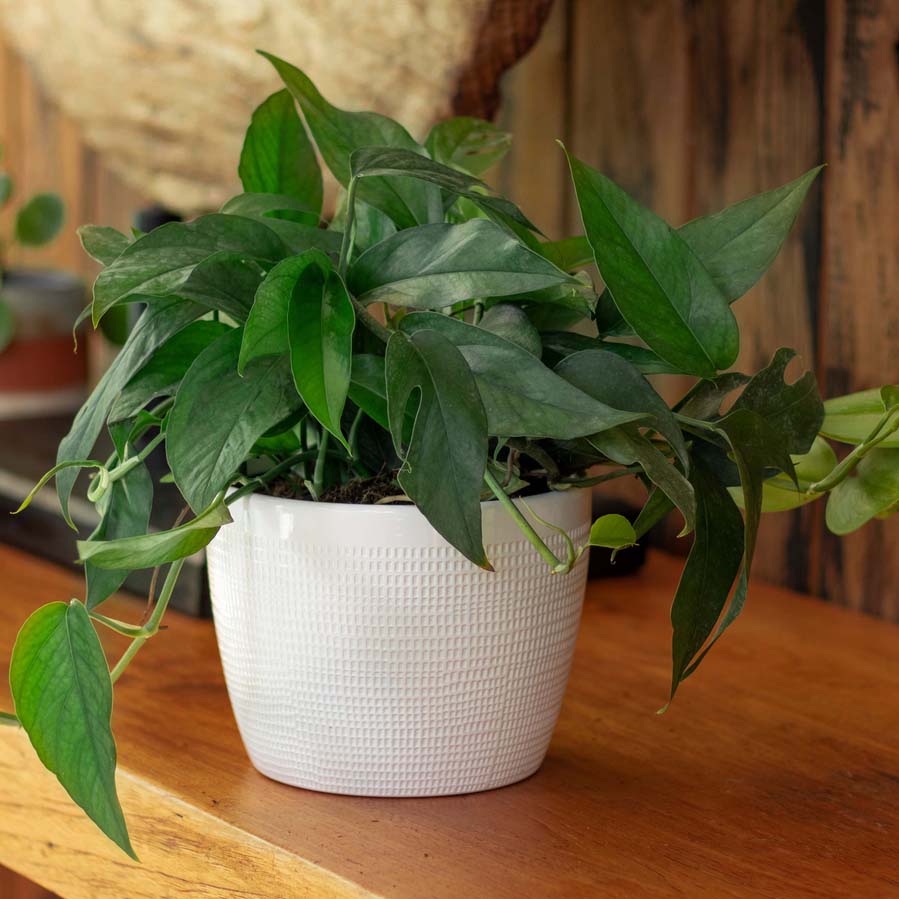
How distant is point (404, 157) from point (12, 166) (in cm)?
140

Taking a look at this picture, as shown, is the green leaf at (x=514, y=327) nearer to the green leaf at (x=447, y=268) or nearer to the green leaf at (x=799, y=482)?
the green leaf at (x=447, y=268)

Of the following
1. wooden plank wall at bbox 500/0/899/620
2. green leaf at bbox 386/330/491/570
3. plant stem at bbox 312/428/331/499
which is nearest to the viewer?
green leaf at bbox 386/330/491/570

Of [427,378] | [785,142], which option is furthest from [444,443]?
[785,142]

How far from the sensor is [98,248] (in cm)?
56

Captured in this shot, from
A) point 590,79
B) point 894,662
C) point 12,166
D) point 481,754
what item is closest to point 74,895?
point 481,754

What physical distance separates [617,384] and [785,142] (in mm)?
495

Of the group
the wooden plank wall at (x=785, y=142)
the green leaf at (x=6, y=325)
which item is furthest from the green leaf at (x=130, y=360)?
the green leaf at (x=6, y=325)

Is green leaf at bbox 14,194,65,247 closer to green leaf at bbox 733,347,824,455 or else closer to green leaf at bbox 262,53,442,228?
green leaf at bbox 262,53,442,228

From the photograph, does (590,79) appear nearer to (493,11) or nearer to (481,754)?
(493,11)

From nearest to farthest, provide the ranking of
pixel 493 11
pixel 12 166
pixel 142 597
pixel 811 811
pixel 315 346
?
pixel 315 346
pixel 811 811
pixel 493 11
pixel 142 597
pixel 12 166

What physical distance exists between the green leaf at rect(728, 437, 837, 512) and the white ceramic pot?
0.10m

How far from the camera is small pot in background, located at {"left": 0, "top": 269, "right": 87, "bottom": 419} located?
1255mm

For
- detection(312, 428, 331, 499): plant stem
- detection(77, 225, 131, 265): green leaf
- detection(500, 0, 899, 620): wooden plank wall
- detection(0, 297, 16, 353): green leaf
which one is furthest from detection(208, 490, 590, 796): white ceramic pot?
detection(0, 297, 16, 353): green leaf

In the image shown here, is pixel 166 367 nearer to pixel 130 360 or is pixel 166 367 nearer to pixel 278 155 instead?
pixel 130 360
